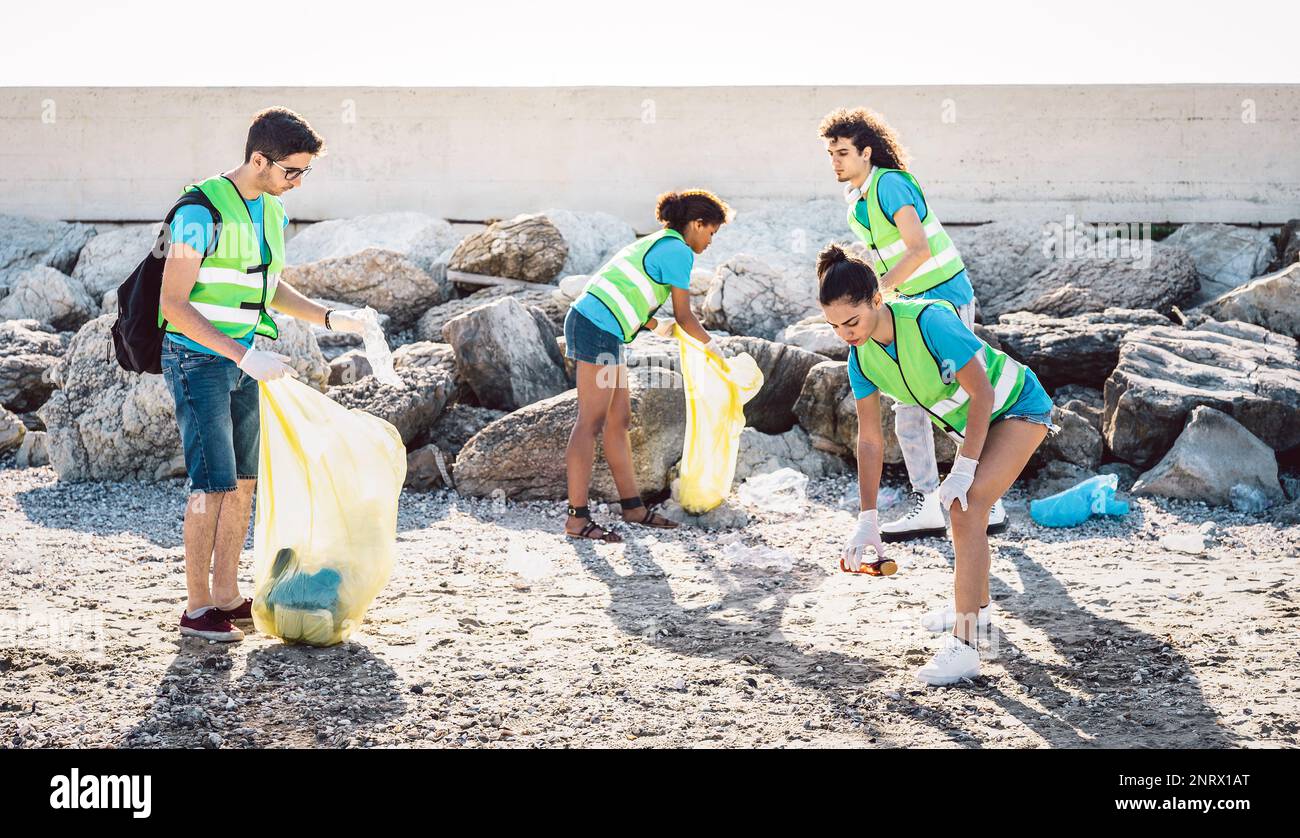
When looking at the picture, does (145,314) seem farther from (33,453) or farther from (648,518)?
(33,453)

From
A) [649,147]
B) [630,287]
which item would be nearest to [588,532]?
[630,287]

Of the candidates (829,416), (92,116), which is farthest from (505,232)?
(92,116)

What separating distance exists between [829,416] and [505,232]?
3659 millimetres

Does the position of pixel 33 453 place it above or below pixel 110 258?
below

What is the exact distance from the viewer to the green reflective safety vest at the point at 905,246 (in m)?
4.67

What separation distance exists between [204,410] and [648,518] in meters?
2.53

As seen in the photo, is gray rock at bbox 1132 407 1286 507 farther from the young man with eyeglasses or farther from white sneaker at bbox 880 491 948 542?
the young man with eyeglasses

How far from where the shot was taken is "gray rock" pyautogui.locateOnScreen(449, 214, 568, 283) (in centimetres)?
910

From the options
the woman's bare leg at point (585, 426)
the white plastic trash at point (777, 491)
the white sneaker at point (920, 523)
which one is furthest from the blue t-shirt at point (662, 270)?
the white sneaker at point (920, 523)

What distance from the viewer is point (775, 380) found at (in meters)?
6.93

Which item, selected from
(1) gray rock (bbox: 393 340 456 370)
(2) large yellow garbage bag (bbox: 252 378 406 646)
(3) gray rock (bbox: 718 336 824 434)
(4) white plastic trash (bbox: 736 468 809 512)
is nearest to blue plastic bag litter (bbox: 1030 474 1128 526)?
(4) white plastic trash (bbox: 736 468 809 512)

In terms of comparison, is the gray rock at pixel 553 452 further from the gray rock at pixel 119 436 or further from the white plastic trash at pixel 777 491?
the gray rock at pixel 119 436

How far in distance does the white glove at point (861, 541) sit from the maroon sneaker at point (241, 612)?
1.94m
